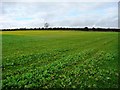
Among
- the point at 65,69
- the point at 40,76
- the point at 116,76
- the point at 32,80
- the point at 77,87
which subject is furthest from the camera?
the point at 65,69

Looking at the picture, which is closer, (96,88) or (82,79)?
(96,88)

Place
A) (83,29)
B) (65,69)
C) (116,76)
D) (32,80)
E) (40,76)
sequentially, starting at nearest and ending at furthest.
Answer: (32,80) → (40,76) → (116,76) → (65,69) → (83,29)

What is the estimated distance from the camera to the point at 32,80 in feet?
42.4

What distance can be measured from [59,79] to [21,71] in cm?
352

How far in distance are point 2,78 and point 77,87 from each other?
4662mm

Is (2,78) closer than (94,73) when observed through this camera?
Yes

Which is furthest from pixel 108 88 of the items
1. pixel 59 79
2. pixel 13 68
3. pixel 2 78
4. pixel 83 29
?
pixel 83 29

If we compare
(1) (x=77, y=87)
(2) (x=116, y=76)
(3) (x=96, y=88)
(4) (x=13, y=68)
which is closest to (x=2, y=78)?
(4) (x=13, y=68)

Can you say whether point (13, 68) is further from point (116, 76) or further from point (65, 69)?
point (116, 76)

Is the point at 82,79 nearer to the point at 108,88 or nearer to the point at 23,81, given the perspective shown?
the point at 108,88

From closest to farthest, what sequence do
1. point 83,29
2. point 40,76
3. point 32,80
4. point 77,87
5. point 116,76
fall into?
point 77,87
point 32,80
point 40,76
point 116,76
point 83,29

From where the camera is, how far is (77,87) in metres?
12.0

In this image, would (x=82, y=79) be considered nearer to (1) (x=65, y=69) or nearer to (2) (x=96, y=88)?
(2) (x=96, y=88)

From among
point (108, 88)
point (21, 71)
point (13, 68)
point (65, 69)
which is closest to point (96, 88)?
point (108, 88)
